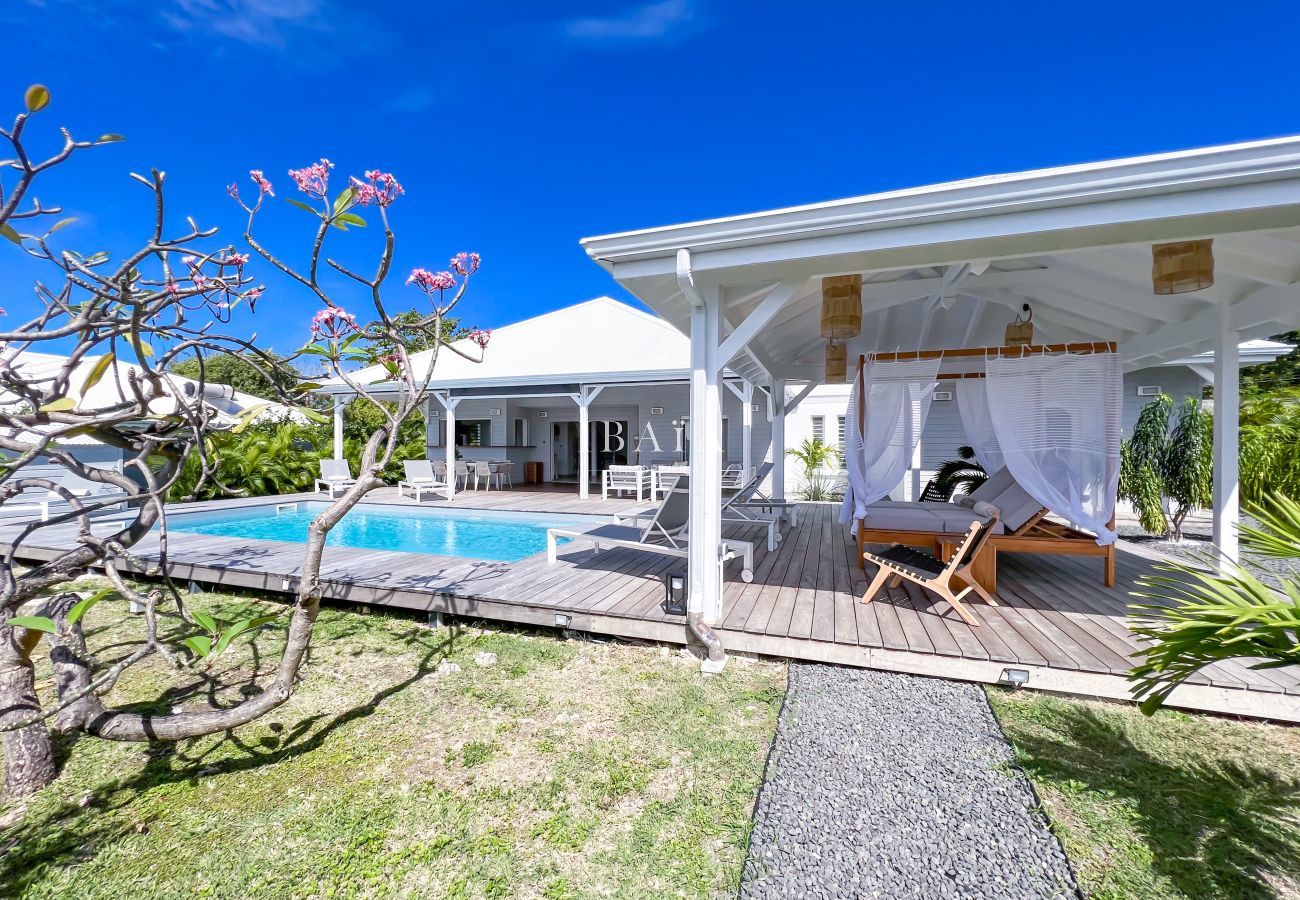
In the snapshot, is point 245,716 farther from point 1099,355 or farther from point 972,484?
point 972,484

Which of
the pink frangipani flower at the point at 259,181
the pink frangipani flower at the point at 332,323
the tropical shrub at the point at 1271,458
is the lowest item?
the tropical shrub at the point at 1271,458

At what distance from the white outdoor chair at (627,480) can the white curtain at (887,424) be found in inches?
279

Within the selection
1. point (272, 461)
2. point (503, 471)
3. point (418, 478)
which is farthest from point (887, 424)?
point (272, 461)

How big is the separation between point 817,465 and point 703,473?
32.5 feet

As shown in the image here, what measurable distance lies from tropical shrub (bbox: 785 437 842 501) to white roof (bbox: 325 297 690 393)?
3809mm

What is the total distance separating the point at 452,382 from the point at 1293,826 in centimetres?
1378

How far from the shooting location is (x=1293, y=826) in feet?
7.75

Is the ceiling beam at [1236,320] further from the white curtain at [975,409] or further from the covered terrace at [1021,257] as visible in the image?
the white curtain at [975,409]

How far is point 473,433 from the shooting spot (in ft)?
61.3

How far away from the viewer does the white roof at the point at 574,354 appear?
12.4 metres

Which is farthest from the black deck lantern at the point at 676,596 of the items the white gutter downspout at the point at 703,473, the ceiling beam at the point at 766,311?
the ceiling beam at the point at 766,311

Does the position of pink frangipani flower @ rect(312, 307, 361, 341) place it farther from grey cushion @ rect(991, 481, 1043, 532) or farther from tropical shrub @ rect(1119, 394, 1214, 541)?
tropical shrub @ rect(1119, 394, 1214, 541)

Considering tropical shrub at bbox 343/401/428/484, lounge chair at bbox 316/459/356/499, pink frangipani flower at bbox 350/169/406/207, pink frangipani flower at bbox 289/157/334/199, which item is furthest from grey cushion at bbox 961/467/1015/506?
lounge chair at bbox 316/459/356/499

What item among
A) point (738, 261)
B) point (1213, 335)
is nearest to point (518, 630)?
point (738, 261)
